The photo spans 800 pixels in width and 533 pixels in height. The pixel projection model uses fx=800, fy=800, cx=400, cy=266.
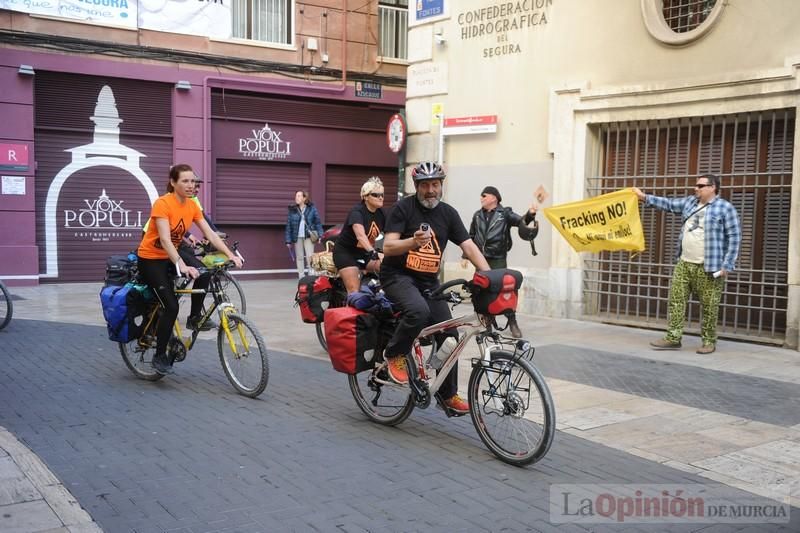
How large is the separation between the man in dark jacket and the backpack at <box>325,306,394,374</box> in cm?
398

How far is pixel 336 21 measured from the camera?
17.3 m

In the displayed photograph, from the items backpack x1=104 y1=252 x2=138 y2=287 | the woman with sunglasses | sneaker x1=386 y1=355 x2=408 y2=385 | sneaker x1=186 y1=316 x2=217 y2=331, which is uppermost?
the woman with sunglasses

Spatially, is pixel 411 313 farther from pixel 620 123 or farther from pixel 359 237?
pixel 620 123

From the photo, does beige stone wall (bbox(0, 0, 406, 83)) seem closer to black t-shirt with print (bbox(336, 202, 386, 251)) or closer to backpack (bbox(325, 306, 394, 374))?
black t-shirt with print (bbox(336, 202, 386, 251))

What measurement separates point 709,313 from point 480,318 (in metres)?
4.72

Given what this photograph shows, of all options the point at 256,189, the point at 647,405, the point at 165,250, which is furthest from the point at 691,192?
the point at 256,189

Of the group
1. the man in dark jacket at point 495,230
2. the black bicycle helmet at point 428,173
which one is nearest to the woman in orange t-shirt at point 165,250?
the black bicycle helmet at point 428,173

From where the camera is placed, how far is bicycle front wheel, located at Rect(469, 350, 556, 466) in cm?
453

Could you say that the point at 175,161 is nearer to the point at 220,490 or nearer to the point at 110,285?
the point at 110,285

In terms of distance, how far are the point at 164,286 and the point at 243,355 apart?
0.90 m

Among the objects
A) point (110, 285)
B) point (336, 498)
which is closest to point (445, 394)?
point (336, 498)

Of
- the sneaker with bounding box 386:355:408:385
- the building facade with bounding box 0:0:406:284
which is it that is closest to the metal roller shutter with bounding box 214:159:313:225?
the building facade with bounding box 0:0:406:284

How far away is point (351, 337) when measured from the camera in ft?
Result: 17.8

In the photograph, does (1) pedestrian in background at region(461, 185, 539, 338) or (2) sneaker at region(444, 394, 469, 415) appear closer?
(2) sneaker at region(444, 394, 469, 415)
